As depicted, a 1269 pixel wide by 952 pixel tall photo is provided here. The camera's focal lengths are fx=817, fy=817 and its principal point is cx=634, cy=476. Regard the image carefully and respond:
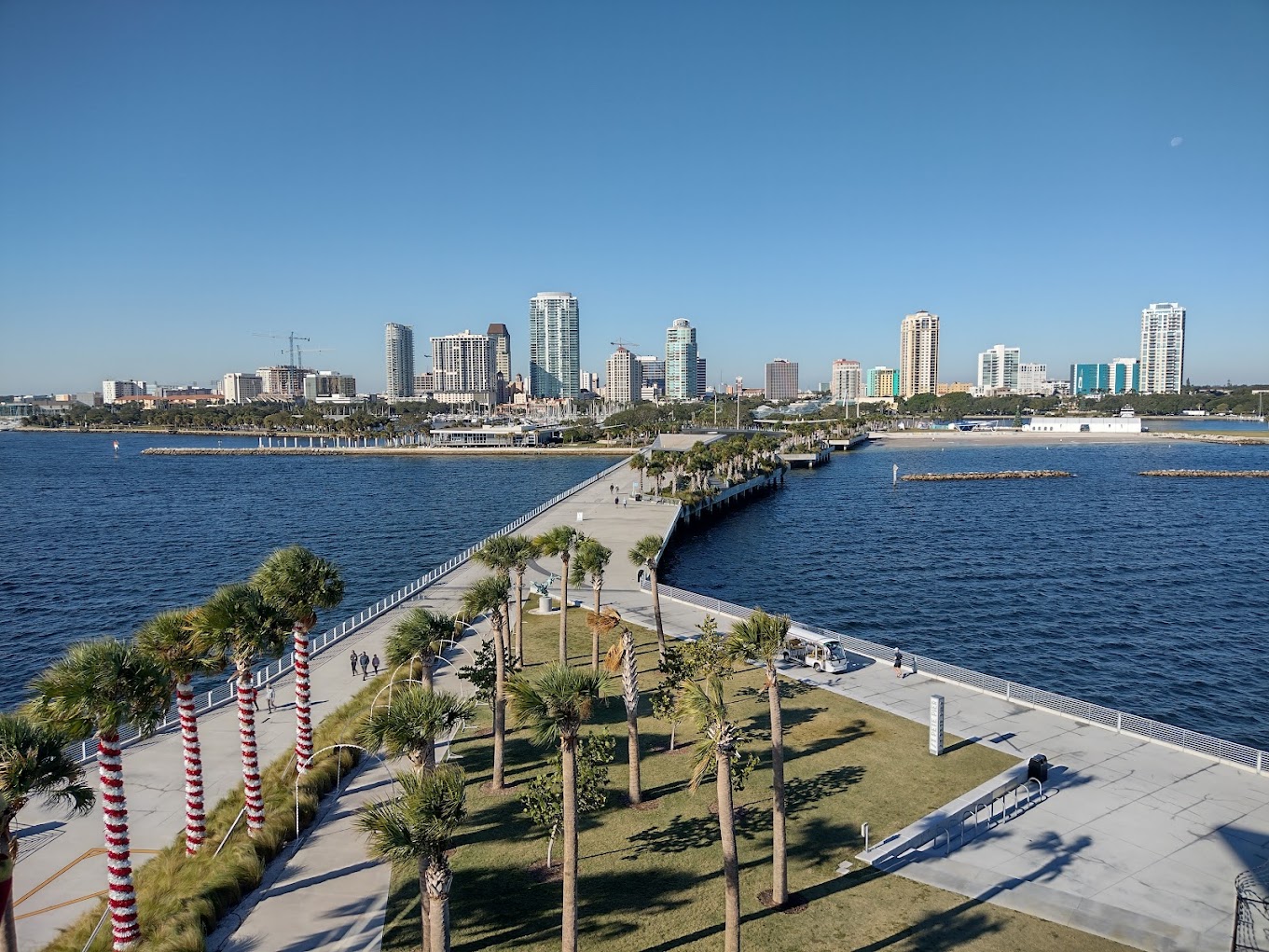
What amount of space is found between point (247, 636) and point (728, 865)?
11.2m

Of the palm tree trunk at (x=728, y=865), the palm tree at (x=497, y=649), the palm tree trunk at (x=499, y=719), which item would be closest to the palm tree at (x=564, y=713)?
the palm tree trunk at (x=728, y=865)

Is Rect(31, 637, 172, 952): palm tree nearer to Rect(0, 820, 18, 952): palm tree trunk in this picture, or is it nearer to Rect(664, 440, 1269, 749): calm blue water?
Rect(0, 820, 18, 952): palm tree trunk

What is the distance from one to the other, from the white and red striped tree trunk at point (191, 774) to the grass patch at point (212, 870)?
0.34 meters

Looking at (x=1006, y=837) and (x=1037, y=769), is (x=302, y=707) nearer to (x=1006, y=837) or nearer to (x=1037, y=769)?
(x=1006, y=837)

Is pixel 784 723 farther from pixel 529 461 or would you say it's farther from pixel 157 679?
pixel 529 461

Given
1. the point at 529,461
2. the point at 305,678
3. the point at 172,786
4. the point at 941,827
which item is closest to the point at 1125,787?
the point at 941,827

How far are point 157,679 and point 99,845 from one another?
7.14 metres

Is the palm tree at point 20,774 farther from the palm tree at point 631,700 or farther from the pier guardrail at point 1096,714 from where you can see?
the pier guardrail at point 1096,714

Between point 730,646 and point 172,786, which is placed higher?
point 730,646

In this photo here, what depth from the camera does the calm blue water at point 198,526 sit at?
162 feet

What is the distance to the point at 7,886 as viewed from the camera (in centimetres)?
1180

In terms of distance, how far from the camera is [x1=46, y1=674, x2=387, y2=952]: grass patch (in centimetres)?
1473

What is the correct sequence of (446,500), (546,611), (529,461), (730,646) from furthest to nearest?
(529,461), (446,500), (546,611), (730,646)

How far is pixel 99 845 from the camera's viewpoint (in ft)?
61.6
